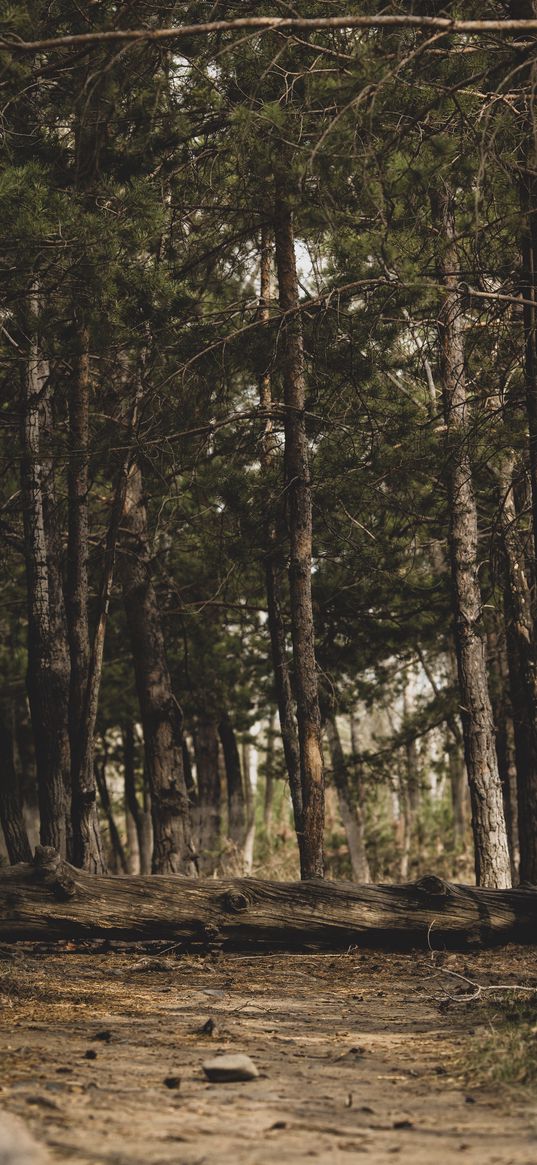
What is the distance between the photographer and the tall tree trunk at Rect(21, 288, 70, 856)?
10711 millimetres

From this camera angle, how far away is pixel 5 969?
6.96 m

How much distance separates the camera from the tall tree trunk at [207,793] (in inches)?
860

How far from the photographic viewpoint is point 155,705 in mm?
13219

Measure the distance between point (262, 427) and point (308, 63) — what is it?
147 inches

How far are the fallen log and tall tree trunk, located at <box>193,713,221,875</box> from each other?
45.6ft

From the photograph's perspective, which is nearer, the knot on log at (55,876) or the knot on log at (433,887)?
the knot on log at (55,876)

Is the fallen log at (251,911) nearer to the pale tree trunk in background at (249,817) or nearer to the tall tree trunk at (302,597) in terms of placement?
the tall tree trunk at (302,597)

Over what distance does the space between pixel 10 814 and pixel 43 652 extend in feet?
13.6

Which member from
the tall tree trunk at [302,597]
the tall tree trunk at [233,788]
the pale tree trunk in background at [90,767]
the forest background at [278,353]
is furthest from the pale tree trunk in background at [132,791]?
the tall tree trunk at [302,597]

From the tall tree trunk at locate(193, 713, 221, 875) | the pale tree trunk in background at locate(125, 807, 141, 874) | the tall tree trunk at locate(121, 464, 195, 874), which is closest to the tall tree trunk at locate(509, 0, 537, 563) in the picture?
the tall tree trunk at locate(121, 464, 195, 874)

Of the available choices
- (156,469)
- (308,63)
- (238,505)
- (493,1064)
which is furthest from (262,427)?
(493,1064)

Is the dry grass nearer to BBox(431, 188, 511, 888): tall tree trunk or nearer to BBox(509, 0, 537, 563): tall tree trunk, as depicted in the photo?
BBox(509, 0, 537, 563): tall tree trunk

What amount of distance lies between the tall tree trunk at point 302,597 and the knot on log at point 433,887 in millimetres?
2556

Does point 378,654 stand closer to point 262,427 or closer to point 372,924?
point 262,427
